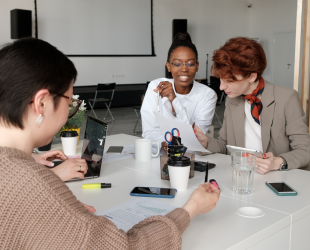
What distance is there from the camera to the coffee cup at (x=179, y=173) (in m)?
1.38

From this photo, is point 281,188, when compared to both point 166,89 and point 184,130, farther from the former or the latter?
point 166,89

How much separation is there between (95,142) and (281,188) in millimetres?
930

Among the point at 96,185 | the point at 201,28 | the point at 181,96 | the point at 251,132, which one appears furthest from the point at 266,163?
the point at 201,28

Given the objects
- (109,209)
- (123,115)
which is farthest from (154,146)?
(123,115)

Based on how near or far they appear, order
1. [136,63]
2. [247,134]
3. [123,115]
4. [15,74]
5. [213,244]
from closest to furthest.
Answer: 1. [15,74]
2. [213,244]
3. [247,134]
4. [123,115]
5. [136,63]

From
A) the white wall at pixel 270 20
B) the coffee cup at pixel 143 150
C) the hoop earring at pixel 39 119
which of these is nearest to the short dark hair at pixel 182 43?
the coffee cup at pixel 143 150

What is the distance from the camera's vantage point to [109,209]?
121cm

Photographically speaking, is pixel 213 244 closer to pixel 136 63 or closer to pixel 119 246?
pixel 119 246

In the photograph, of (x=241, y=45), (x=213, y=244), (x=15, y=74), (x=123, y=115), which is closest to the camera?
(x=15, y=74)

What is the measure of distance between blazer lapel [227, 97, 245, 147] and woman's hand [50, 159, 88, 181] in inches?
41.3

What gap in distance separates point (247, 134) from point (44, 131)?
156 centimetres

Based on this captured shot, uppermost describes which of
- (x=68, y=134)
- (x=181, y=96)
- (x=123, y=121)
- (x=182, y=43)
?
(x=182, y=43)

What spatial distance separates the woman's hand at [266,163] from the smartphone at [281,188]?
0.15m

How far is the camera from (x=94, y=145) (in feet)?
5.74
